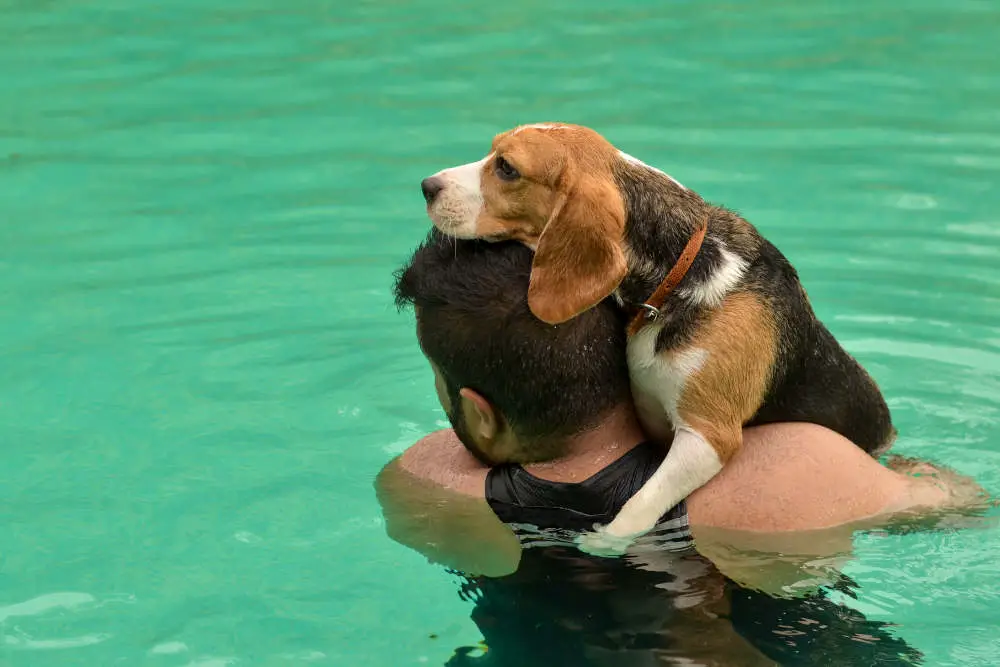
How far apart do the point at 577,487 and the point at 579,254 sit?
533mm

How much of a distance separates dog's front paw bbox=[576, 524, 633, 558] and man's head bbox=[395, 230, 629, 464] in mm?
203

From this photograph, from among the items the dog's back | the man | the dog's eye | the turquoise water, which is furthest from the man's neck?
the turquoise water

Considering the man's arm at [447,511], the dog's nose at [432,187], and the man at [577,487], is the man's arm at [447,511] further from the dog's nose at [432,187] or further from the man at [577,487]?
the dog's nose at [432,187]

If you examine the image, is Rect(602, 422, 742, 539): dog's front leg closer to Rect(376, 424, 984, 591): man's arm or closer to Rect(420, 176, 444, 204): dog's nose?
Rect(376, 424, 984, 591): man's arm

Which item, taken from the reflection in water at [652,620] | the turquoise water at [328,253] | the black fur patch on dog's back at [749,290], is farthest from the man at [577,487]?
the turquoise water at [328,253]

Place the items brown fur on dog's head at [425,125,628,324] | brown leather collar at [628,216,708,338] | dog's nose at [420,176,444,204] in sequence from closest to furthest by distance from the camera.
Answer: brown fur on dog's head at [425,125,628,324] → brown leather collar at [628,216,708,338] → dog's nose at [420,176,444,204]

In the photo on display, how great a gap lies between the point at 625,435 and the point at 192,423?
97.4 inches

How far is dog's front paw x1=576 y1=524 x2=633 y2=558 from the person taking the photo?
11.1ft

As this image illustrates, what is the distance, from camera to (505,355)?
3.23 metres

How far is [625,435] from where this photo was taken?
3.51 meters

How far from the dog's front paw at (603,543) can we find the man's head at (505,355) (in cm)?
20

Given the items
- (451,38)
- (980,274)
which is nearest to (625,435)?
(980,274)

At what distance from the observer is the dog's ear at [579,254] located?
318 centimetres

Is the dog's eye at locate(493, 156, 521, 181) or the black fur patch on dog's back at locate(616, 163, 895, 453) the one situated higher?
the dog's eye at locate(493, 156, 521, 181)
